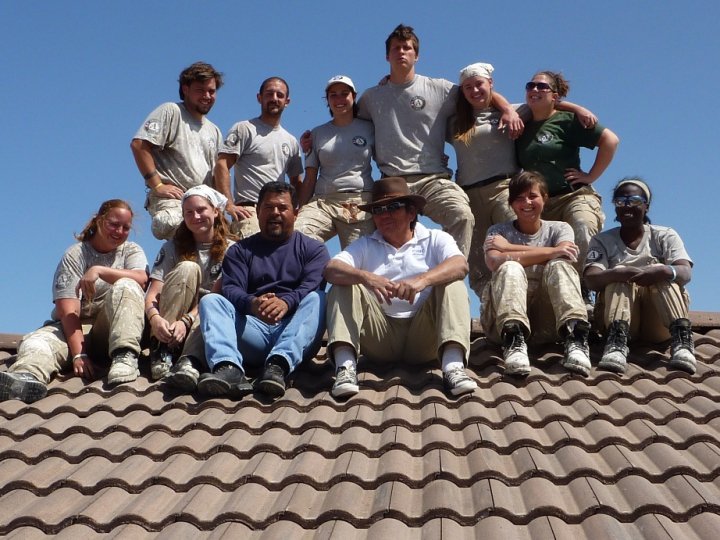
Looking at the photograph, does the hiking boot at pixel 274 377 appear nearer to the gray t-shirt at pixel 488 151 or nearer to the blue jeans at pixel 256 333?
the blue jeans at pixel 256 333

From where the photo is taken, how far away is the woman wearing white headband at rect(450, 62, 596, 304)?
307 inches

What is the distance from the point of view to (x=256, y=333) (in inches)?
238

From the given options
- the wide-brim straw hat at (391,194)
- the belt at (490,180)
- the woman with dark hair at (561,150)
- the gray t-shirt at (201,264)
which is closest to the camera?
the wide-brim straw hat at (391,194)

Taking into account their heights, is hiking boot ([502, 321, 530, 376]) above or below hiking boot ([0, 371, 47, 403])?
above

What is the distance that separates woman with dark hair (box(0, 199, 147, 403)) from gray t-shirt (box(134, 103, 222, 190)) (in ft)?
3.83

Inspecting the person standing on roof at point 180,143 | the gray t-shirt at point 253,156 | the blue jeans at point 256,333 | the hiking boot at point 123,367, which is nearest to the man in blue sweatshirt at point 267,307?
the blue jeans at point 256,333

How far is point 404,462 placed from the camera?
4.57 m

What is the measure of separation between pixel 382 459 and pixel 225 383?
1326mm

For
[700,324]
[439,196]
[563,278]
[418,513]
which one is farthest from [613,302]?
[418,513]

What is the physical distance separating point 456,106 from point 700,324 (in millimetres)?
2599

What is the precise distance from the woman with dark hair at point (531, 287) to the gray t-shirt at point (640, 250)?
0.18 metres

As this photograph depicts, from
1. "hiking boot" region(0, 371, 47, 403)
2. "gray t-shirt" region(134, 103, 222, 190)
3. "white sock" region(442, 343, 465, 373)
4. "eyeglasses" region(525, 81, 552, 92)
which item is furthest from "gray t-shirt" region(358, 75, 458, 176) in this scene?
"hiking boot" region(0, 371, 47, 403)

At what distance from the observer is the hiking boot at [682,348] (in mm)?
5969

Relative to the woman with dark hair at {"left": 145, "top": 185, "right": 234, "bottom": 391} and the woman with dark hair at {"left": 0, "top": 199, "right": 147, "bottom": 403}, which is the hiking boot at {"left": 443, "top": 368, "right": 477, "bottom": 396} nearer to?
the woman with dark hair at {"left": 145, "top": 185, "right": 234, "bottom": 391}
